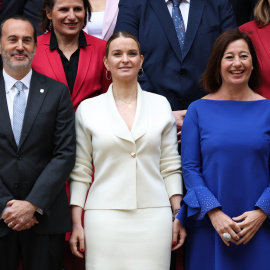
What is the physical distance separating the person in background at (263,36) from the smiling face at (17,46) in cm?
148

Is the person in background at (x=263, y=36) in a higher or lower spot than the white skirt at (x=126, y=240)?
higher

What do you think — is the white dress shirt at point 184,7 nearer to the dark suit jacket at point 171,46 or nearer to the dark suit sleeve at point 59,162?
the dark suit jacket at point 171,46

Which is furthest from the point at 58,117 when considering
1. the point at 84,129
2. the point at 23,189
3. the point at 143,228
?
the point at 143,228

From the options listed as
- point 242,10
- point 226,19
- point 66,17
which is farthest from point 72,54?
point 242,10

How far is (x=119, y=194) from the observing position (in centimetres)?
377

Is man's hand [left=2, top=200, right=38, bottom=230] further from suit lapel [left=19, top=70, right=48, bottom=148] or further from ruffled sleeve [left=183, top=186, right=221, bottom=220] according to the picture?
ruffled sleeve [left=183, top=186, right=221, bottom=220]

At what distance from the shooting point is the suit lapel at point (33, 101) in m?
3.69

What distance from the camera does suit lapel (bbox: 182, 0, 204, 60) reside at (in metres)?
4.41

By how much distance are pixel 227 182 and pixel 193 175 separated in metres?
0.21

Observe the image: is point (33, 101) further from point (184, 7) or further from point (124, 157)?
point (184, 7)

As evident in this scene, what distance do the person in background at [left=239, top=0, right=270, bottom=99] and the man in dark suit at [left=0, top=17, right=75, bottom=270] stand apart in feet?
4.56

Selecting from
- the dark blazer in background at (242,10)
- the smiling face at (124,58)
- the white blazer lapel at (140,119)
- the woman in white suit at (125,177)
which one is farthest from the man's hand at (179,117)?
the dark blazer in background at (242,10)

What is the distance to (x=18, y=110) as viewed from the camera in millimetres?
3748

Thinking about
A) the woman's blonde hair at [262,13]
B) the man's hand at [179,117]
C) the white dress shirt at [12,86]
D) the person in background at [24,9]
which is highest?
the person in background at [24,9]
